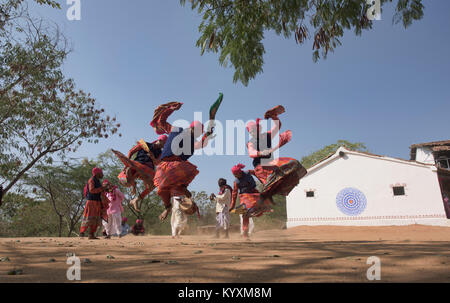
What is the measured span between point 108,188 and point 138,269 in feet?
19.5

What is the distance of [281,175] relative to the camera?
548cm

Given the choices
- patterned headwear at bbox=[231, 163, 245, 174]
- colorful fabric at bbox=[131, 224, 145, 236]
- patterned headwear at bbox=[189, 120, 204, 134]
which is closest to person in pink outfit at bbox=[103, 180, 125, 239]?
colorful fabric at bbox=[131, 224, 145, 236]

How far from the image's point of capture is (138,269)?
231cm

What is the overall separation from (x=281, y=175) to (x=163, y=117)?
260 centimetres

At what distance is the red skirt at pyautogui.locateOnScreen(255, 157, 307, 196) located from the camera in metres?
5.50

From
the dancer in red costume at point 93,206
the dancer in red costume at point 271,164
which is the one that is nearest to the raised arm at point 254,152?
the dancer in red costume at point 271,164

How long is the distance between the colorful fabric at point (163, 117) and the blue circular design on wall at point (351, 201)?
1323 centimetres

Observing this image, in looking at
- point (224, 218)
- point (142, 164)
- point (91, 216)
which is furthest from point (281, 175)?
point (91, 216)

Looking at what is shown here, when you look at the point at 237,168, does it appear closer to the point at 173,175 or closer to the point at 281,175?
the point at 281,175

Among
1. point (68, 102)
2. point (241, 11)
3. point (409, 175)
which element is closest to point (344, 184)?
point (409, 175)

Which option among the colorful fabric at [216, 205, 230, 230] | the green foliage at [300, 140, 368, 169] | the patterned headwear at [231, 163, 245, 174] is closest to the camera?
the patterned headwear at [231, 163, 245, 174]

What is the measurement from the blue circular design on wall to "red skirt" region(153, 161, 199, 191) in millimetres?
12906

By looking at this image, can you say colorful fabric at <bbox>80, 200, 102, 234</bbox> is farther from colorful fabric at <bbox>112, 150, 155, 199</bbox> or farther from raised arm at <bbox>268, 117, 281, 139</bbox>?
raised arm at <bbox>268, 117, 281, 139</bbox>
